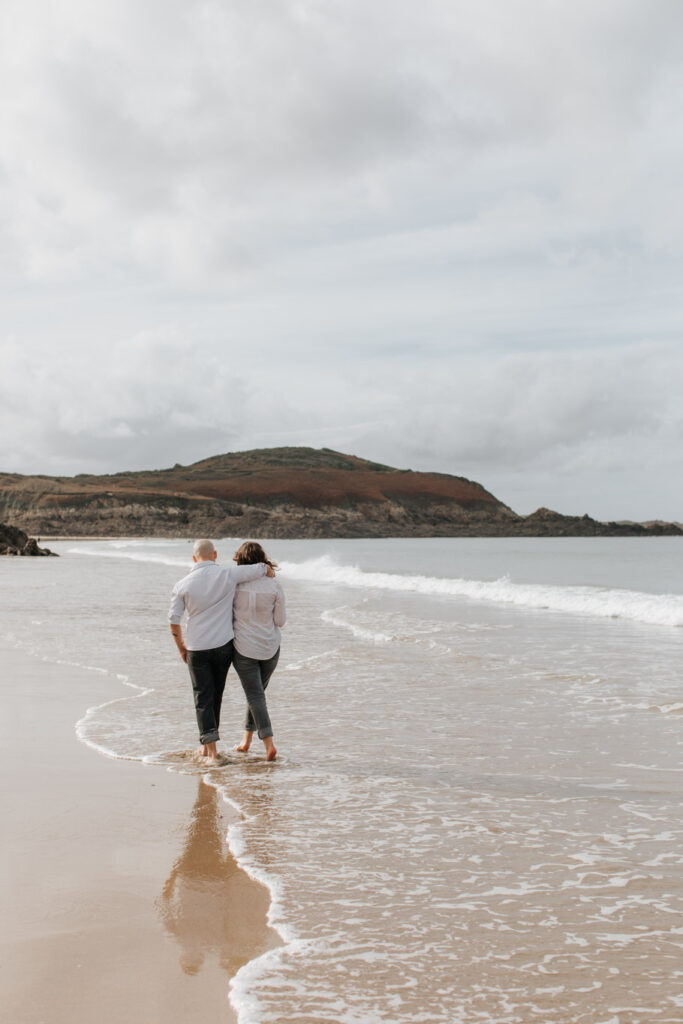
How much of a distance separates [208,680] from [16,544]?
53.6m

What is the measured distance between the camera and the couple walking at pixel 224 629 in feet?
21.9

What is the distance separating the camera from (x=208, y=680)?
6.75 metres

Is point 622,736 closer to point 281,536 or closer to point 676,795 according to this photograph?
point 676,795

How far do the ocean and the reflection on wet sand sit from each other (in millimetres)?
95

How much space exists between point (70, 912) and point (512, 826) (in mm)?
2544

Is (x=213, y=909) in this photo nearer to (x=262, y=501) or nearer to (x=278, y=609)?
(x=278, y=609)

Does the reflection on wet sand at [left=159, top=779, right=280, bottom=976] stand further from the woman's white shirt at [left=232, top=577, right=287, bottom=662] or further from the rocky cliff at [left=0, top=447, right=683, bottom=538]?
the rocky cliff at [left=0, top=447, right=683, bottom=538]

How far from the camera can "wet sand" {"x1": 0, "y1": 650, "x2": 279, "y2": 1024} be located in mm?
3055

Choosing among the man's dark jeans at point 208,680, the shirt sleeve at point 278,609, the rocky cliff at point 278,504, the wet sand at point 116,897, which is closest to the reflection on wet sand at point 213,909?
the wet sand at point 116,897

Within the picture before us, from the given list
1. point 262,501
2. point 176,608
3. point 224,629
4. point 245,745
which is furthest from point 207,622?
point 262,501

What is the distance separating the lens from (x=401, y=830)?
5.00 m

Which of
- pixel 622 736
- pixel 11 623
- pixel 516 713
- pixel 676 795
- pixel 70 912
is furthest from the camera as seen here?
pixel 11 623

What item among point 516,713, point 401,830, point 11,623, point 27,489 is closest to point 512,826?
point 401,830

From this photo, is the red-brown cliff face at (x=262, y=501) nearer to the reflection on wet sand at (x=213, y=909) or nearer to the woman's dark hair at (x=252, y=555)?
the woman's dark hair at (x=252, y=555)
